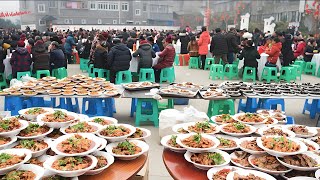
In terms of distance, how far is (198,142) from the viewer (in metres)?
2.80

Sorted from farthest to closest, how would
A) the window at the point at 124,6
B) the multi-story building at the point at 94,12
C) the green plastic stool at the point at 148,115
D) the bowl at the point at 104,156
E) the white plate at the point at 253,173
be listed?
the window at the point at 124,6, the multi-story building at the point at 94,12, the green plastic stool at the point at 148,115, the bowl at the point at 104,156, the white plate at the point at 253,173

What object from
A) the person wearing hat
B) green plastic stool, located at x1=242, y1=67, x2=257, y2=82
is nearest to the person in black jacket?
the person wearing hat

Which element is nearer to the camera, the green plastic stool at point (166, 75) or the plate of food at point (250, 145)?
the plate of food at point (250, 145)

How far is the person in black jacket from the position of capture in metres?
7.85

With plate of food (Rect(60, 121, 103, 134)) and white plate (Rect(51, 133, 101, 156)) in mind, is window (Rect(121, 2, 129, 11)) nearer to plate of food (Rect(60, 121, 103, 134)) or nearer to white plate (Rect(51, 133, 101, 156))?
plate of food (Rect(60, 121, 103, 134))

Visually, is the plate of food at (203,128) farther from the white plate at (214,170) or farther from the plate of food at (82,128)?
the plate of food at (82,128)

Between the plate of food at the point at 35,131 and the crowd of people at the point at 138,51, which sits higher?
the crowd of people at the point at 138,51

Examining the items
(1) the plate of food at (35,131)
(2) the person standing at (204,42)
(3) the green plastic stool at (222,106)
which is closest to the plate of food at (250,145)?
(1) the plate of food at (35,131)

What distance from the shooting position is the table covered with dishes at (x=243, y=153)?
2.46 m

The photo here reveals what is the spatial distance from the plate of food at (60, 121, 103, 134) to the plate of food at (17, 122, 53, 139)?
6.6 inches

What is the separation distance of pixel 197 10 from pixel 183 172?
44709mm

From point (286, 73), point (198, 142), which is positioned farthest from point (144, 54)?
point (198, 142)

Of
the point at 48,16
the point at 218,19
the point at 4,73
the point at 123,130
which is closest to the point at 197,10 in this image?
the point at 218,19

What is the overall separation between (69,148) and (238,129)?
184 centimetres
